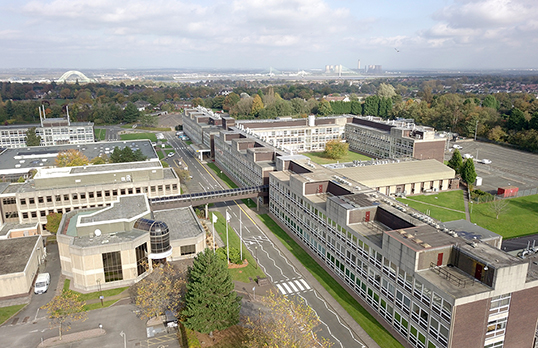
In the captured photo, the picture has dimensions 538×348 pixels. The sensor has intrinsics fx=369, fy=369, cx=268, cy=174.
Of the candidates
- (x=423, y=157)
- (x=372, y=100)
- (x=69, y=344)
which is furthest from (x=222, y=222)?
(x=372, y=100)

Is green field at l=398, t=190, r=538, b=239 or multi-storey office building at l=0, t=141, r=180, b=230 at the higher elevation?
multi-storey office building at l=0, t=141, r=180, b=230

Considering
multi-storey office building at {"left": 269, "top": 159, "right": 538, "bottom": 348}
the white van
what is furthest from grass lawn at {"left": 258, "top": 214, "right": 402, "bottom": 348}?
the white van

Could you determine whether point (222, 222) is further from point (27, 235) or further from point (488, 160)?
point (488, 160)

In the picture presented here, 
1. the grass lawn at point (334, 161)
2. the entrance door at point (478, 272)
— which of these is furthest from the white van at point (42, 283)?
the grass lawn at point (334, 161)

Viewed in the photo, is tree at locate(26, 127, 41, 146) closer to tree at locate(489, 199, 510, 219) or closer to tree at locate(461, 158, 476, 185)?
tree at locate(461, 158, 476, 185)

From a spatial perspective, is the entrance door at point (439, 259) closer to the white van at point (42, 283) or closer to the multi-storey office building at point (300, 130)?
the white van at point (42, 283)
